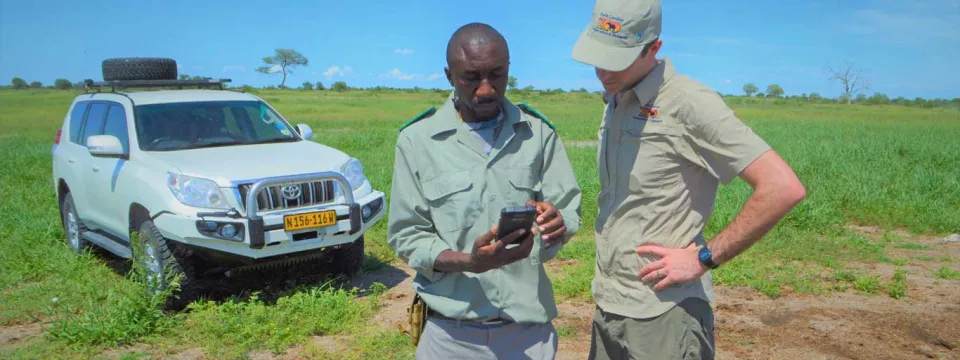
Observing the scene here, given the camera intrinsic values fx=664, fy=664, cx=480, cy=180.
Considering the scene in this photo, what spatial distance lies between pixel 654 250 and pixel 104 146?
484cm

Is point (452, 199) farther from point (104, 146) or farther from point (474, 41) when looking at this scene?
point (104, 146)

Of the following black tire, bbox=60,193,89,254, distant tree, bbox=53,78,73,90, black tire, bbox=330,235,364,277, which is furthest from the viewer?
distant tree, bbox=53,78,73,90

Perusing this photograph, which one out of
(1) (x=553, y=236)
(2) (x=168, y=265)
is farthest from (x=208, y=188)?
(1) (x=553, y=236)

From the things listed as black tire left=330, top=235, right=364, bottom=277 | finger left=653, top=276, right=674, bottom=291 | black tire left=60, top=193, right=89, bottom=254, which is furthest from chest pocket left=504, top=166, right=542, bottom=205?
black tire left=60, top=193, right=89, bottom=254

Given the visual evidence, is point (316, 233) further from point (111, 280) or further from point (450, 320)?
point (450, 320)

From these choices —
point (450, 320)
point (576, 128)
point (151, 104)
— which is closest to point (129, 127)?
point (151, 104)

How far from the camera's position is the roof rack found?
631cm

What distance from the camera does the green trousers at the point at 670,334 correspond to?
6.88 ft

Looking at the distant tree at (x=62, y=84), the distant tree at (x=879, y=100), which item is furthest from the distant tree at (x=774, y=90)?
the distant tree at (x=62, y=84)

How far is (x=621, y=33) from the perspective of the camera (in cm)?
201

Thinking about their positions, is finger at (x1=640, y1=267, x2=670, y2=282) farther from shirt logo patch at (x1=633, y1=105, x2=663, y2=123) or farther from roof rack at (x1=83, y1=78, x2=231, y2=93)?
roof rack at (x1=83, y1=78, x2=231, y2=93)

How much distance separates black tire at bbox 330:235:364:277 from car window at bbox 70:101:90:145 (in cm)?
322

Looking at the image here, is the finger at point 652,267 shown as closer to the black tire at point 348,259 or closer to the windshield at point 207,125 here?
the black tire at point 348,259

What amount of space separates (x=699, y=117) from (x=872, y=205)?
7561mm
